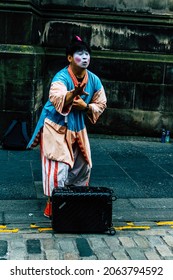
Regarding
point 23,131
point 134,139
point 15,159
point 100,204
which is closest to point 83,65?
point 100,204

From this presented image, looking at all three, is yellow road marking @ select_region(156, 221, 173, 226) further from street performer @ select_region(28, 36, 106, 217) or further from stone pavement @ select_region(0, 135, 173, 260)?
street performer @ select_region(28, 36, 106, 217)

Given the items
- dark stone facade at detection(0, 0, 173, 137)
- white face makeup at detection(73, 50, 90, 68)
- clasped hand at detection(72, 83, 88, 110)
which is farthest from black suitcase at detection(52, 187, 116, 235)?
dark stone facade at detection(0, 0, 173, 137)

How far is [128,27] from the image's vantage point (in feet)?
32.3

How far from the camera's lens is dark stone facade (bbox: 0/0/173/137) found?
9773mm

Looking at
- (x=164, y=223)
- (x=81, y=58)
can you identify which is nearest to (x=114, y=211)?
(x=164, y=223)

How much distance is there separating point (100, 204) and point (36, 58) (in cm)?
474

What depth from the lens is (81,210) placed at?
4766 mm

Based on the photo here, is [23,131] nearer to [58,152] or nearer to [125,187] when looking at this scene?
[125,187]

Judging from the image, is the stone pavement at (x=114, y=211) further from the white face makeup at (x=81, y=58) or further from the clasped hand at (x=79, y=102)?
the white face makeup at (x=81, y=58)

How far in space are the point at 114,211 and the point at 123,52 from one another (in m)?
5.29

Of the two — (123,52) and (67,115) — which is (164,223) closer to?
(67,115)

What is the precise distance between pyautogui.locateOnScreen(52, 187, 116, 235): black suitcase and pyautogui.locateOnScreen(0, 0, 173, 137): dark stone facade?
5.03 meters

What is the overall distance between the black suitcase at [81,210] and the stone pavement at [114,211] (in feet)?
0.30

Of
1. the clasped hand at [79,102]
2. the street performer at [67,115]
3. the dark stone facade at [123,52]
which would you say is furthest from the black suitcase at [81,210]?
the dark stone facade at [123,52]
